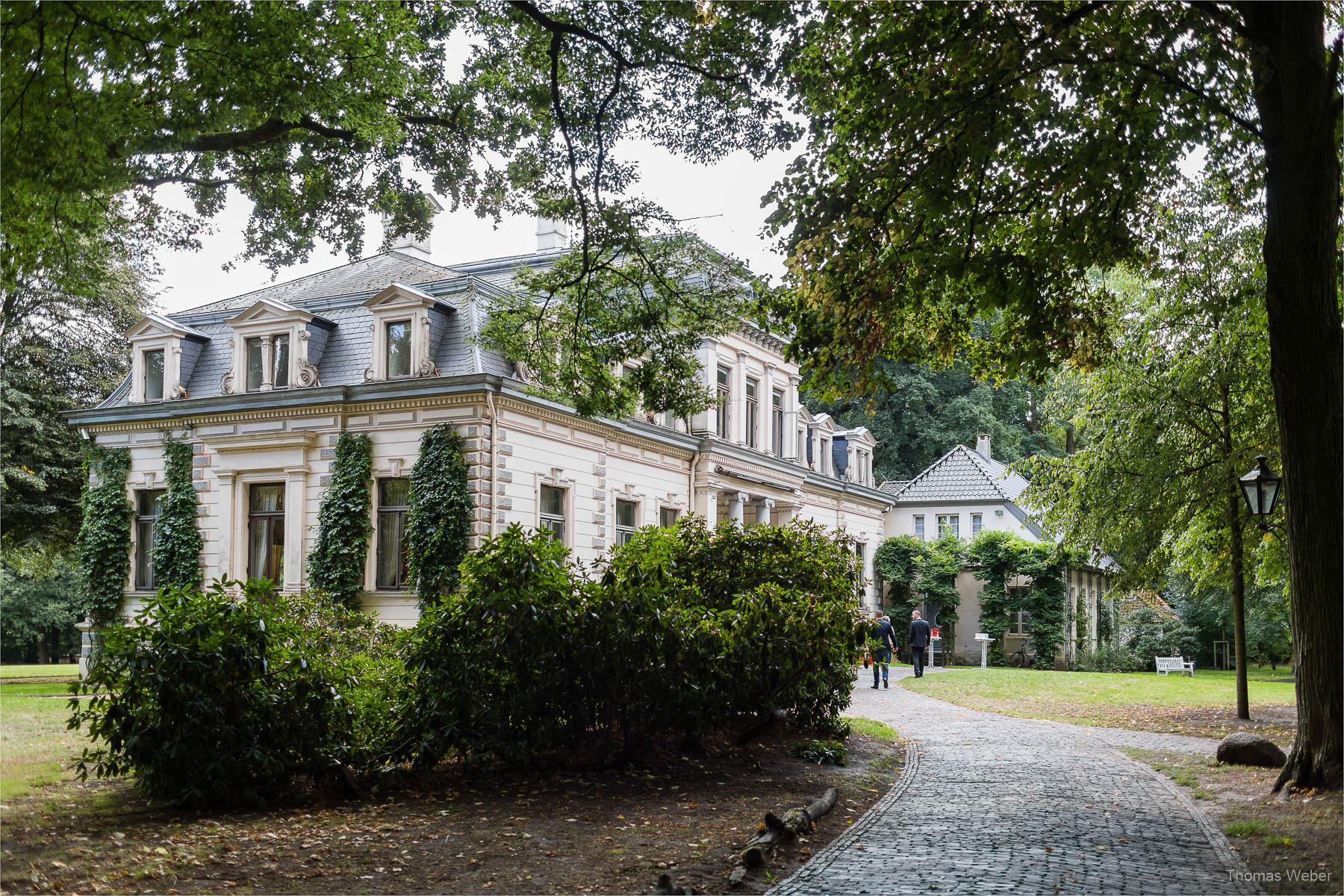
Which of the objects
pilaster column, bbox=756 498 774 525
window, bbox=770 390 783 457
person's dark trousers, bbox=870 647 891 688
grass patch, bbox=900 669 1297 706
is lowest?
grass patch, bbox=900 669 1297 706

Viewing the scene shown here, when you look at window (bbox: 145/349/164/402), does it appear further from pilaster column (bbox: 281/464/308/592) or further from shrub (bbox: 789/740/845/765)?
shrub (bbox: 789/740/845/765)

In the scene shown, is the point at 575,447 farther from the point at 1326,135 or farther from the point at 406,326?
the point at 1326,135

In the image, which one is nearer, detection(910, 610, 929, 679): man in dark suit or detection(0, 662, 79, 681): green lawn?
detection(910, 610, 929, 679): man in dark suit

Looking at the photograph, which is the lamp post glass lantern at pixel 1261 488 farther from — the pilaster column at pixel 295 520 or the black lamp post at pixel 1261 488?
the pilaster column at pixel 295 520

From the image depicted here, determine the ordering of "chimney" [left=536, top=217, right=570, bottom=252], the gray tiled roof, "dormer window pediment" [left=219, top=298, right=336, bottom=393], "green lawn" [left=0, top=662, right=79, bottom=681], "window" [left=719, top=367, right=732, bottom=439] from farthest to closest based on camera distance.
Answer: "window" [left=719, top=367, right=732, bottom=439] → "chimney" [left=536, top=217, right=570, bottom=252] → "green lawn" [left=0, top=662, right=79, bottom=681] → the gray tiled roof → "dormer window pediment" [left=219, top=298, right=336, bottom=393]

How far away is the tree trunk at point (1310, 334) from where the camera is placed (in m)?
9.26

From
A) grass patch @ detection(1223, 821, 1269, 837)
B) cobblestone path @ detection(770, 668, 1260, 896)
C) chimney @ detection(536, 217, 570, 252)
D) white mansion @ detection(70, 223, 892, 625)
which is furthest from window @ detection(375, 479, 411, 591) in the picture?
grass patch @ detection(1223, 821, 1269, 837)

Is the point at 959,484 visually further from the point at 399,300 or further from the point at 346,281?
the point at 399,300

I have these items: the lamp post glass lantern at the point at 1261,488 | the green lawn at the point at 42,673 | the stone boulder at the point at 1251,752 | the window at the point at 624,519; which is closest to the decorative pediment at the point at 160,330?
the green lawn at the point at 42,673

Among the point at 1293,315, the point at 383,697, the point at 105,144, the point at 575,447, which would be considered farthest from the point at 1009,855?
the point at 575,447

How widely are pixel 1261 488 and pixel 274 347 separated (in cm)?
2015

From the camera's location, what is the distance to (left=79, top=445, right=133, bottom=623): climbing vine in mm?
25625

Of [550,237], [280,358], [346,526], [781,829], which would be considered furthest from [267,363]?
[781,829]

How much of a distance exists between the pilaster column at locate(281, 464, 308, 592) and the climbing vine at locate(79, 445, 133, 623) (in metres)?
5.00
